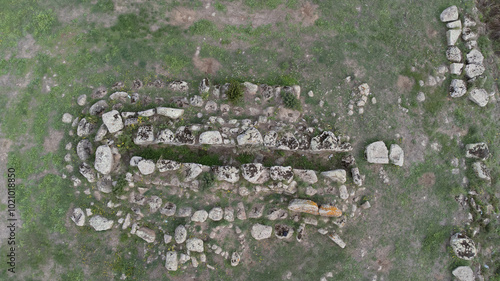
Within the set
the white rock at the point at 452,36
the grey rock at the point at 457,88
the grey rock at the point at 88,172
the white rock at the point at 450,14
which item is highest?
→ the white rock at the point at 450,14

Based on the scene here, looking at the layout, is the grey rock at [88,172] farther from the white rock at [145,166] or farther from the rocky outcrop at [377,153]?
the rocky outcrop at [377,153]

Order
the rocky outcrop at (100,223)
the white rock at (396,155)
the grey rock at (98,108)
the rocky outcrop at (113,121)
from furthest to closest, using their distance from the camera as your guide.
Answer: the white rock at (396,155) → the grey rock at (98,108) → the rocky outcrop at (113,121) → the rocky outcrop at (100,223)

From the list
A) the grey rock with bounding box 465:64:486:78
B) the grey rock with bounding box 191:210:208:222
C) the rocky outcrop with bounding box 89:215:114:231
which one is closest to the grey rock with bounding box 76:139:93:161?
the rocky outcrop with bounding box 89:215:114:231

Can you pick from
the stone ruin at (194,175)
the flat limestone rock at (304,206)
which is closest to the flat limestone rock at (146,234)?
the stone ruin at (194,175)

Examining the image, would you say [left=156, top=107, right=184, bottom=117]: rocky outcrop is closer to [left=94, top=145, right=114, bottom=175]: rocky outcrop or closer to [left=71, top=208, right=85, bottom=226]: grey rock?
[left=94, top=145, right=114, bottom=175]: rocky outcrop

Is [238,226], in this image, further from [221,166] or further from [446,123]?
[446,123]

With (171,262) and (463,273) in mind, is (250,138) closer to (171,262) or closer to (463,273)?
(171,262)

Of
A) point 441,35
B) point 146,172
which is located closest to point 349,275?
point 146,172

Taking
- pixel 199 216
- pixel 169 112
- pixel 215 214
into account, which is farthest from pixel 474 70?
pixel 199 216
